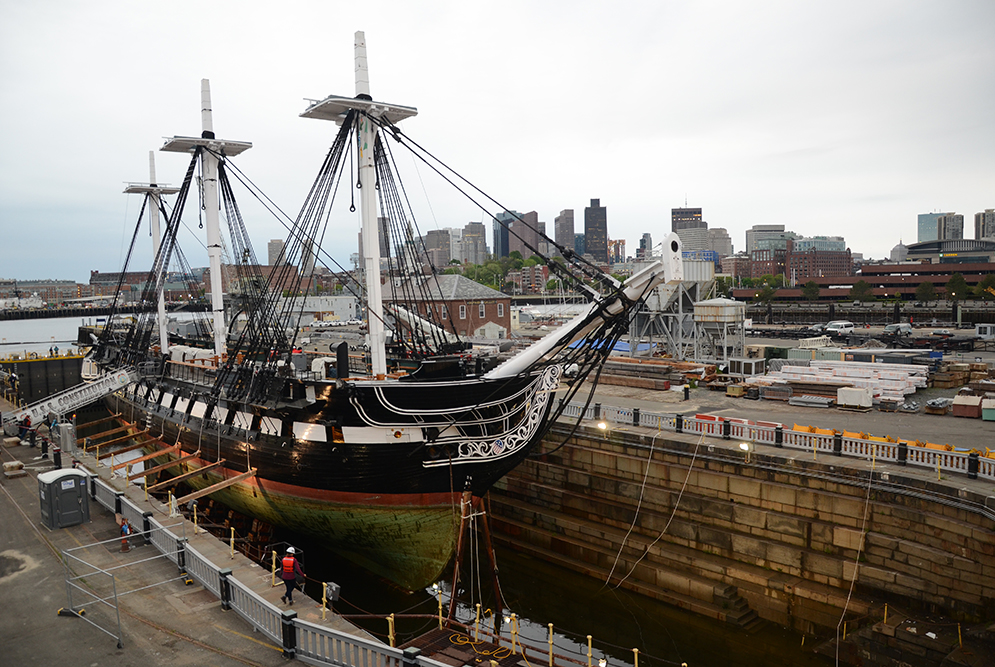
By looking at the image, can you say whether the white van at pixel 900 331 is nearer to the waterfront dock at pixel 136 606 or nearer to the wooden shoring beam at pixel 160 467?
the wooden shoring beam at pixel 160 467

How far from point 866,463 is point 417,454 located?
11.6 m

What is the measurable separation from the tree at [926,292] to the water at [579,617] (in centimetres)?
8836

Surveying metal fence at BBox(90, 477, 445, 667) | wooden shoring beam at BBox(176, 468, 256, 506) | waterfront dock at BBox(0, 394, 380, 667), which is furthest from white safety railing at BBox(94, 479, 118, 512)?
metal fence at BBox(90, 477, 445, 667)

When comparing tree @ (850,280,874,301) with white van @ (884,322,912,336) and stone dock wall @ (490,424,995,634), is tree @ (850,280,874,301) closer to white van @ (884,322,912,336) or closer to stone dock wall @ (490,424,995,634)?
white van @ (884,322,912,336)

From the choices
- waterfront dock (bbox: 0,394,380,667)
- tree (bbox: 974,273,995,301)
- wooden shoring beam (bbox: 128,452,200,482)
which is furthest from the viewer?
tree (bbox: 974,273,995,301)

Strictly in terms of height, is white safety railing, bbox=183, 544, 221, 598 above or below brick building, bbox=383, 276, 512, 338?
below

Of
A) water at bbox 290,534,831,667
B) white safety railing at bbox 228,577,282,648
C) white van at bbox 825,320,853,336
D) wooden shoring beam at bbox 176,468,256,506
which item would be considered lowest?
water at bbox 290,534,831,667

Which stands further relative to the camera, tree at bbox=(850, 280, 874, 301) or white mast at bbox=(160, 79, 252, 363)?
tree at bbox=(850, 280, 874, 301)

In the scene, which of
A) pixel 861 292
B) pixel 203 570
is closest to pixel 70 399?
pixel 203 570

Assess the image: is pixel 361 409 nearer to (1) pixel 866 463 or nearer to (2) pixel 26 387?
(1) pixel 866 463

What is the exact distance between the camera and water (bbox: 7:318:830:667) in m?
15.2

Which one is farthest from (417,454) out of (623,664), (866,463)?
(866,463)

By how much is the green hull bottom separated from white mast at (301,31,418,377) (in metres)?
4.05

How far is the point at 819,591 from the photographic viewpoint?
15414mm
